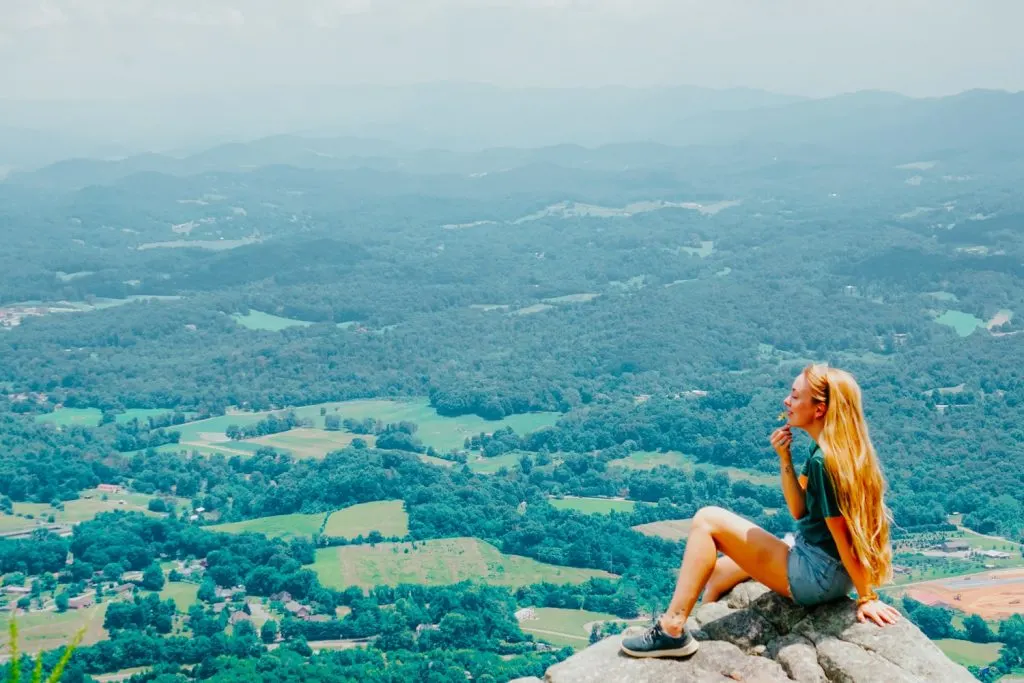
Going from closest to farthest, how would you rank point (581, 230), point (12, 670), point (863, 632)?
1. point (12, 670)
2. point (863, 632)
3. point (581, 230)

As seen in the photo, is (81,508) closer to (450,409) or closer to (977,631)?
(450,409)

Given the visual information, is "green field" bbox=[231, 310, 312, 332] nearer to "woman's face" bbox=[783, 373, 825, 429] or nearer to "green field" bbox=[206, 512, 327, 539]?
"green field" bbox=[206, 512, 327, 539]

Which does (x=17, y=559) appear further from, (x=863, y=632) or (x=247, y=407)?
(x=863, y=632)

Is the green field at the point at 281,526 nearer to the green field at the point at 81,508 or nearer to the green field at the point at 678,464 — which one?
the green field at the point at 81,508

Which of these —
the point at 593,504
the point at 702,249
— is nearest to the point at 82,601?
the point at 593,504

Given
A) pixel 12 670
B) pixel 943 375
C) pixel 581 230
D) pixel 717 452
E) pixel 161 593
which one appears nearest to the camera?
pixel 12 670

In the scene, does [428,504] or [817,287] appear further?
[817,287]

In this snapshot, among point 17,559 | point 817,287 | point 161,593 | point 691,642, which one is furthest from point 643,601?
point 817,287
